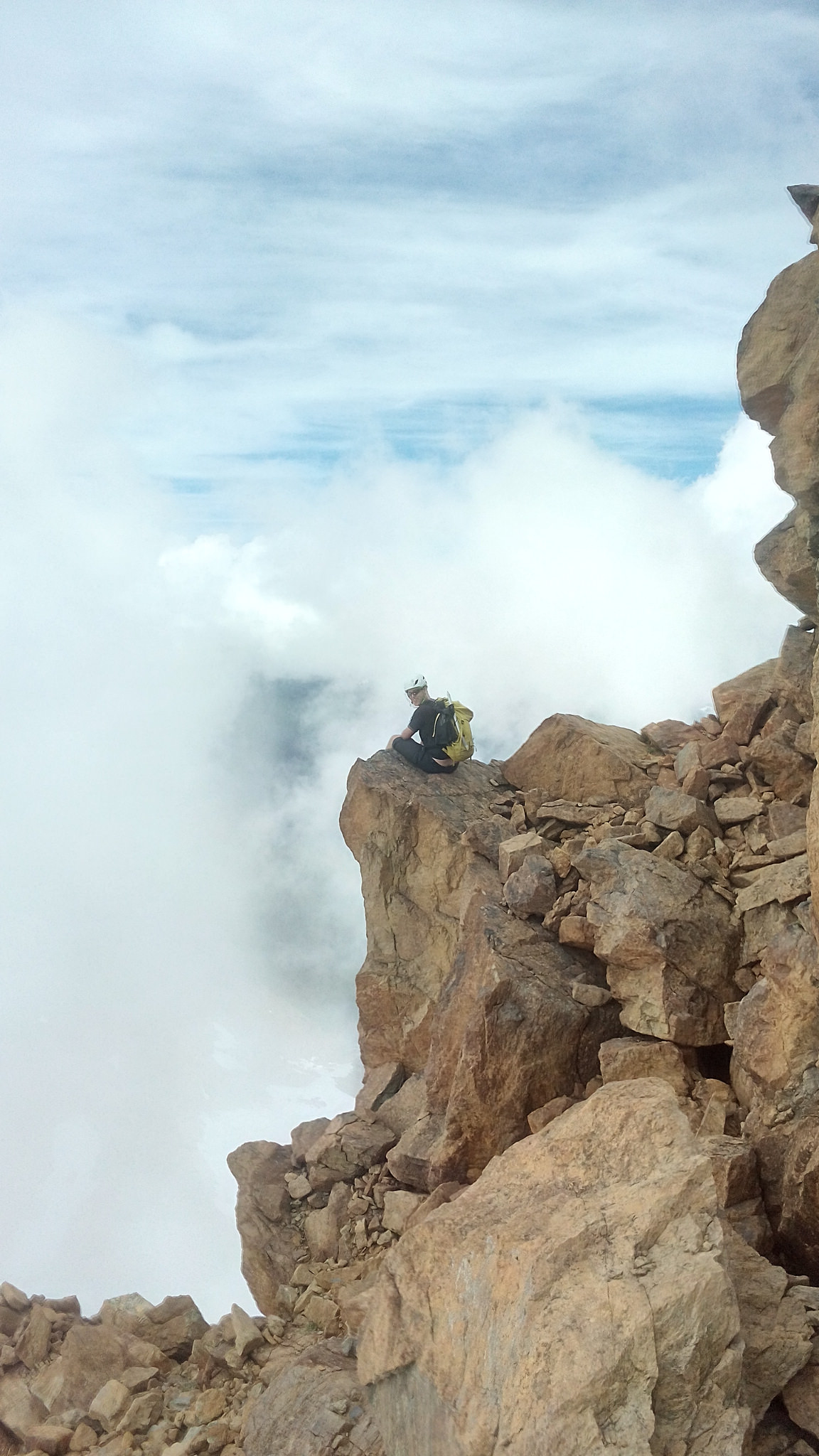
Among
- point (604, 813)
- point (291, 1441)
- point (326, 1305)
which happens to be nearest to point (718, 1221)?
point (291, 1441)

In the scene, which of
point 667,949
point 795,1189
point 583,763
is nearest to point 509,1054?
point 667,949

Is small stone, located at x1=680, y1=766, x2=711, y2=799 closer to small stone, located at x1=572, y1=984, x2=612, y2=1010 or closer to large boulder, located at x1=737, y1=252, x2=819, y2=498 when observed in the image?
small stone, located at x1=572, y1=984, x2=612, y2=1010

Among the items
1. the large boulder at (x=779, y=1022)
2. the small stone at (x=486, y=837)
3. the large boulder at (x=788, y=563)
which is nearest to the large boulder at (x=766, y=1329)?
the large boulder at (x=779, y=1022)

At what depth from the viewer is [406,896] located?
16.3 m

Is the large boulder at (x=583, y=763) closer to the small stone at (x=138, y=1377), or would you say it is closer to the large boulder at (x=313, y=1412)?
the large boulder at (x=313, y=1412)

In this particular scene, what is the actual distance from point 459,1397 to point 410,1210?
624 centimetres

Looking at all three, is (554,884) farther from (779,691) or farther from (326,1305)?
(326,1305)

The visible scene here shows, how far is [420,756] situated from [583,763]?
2806mm

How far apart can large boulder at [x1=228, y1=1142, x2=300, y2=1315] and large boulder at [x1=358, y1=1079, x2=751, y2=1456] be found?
6.19 m

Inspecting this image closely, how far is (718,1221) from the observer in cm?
623

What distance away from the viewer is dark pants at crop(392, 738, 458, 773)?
1698 cm

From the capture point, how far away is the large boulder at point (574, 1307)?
5535 mm

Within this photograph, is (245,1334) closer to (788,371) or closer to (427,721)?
(427,721)

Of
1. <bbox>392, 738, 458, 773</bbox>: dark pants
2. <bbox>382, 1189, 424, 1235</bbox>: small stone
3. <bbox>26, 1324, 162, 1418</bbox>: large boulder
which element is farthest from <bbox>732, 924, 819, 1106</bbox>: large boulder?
<bbox>392, 738, 458, 773</bbox>: dark pants
